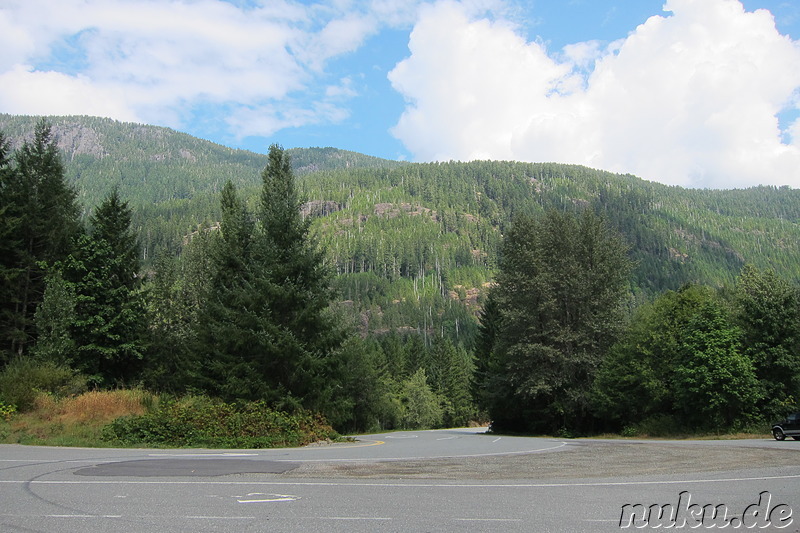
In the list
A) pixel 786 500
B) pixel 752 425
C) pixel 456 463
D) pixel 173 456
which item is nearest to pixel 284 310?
pixel 173 456

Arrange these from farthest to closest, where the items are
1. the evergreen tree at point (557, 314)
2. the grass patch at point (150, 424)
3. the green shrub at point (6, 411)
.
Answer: the evergreen tree at point (557, 314) → the green shrub at point (6, 411) → the grass patch at point (150, 424)

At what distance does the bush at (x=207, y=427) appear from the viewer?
1773 cm

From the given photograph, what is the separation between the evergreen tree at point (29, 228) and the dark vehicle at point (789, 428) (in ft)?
123

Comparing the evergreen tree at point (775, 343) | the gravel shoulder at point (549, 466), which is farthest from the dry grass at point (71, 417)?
the evergreen tree at point (775, 343)

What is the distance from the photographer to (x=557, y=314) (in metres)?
37.9

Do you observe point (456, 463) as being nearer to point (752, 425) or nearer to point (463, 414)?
A: point (752, 425)

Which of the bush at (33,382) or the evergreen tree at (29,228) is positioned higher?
the evergreen tree at (29,228)

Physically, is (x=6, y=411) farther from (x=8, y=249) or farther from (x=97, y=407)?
(x=8, y=249)

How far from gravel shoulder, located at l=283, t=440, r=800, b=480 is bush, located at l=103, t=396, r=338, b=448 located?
6528mm

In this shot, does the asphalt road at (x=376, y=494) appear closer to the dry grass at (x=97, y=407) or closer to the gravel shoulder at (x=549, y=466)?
the gravel shoulder at (x=549, y=466)

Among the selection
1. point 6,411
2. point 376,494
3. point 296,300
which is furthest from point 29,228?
point 376,494

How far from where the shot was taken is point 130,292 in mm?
32719

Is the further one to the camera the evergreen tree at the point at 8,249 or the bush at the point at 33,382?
the evergreen tree at the point at 8,249

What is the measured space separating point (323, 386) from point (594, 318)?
20623mm
